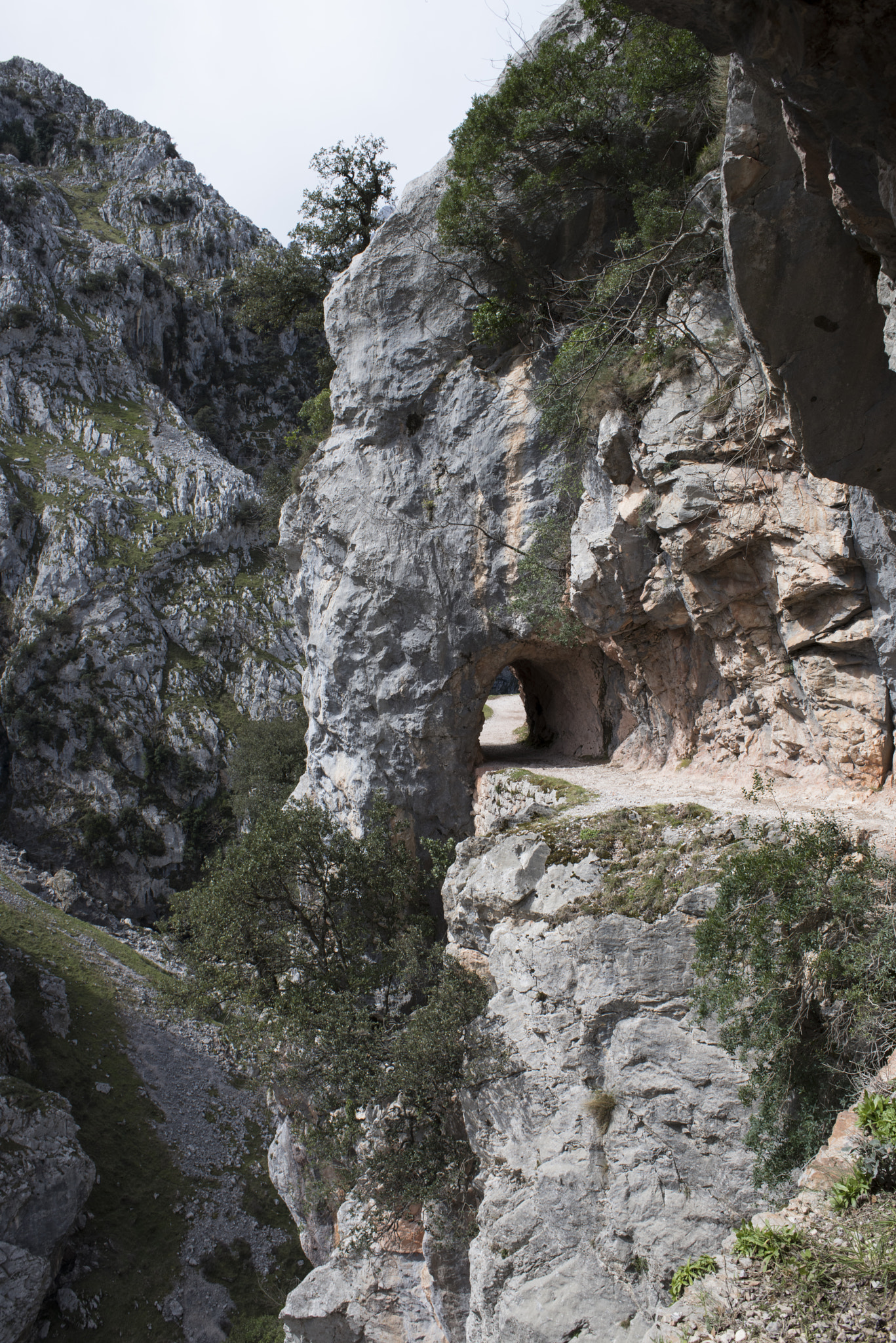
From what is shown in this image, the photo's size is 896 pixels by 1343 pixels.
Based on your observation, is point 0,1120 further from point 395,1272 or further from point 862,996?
point 862,996

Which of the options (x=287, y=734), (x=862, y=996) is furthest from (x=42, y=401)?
(x=862, y=996)

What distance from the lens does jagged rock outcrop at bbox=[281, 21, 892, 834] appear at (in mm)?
10125

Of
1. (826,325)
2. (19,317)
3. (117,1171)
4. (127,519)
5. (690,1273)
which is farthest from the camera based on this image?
(19,317)

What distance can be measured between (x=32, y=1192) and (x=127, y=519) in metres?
36.2

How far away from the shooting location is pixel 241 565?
45375 mm

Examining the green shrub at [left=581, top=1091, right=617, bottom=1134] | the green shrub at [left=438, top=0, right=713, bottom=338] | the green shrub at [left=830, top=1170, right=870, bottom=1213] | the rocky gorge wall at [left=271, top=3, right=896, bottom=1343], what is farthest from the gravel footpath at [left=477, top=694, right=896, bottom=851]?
the green shrub at [left=438, top=0, right=713, bottom=338]

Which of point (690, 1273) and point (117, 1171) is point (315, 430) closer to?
point (690, 1273)

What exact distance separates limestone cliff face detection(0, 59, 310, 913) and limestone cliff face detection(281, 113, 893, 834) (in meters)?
21.9

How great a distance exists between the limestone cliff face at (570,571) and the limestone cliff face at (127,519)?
71.7ft

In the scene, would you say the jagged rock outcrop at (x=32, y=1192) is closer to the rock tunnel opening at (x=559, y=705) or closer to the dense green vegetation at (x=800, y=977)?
the rock tunnel opening at (x=559, y=705)

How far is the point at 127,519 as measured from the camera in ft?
142

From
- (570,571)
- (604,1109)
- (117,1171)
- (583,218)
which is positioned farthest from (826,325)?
(117,1171)

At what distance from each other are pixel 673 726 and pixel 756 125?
11.1m

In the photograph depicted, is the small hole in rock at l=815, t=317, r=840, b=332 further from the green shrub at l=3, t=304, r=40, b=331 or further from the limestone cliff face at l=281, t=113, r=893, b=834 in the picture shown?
the green shrub at l=3, t=304, r=40, b=331
